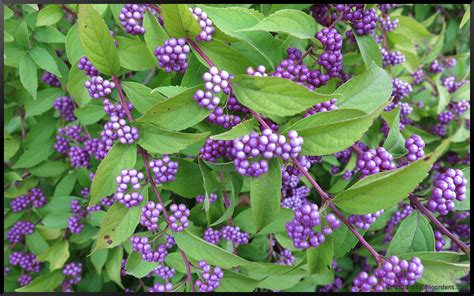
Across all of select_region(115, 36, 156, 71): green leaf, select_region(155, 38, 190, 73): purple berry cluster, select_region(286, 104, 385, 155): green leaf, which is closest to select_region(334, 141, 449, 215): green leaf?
select_region(286, 104, 385, 155): green leaf

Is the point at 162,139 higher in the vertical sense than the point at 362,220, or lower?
higher

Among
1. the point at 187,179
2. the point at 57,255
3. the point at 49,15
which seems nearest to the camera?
the point at 187,179

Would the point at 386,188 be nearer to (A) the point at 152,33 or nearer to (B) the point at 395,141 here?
(B) the point at 395,141

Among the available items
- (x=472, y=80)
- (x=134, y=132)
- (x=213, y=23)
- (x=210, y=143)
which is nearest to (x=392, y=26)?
(x=472, y=80)

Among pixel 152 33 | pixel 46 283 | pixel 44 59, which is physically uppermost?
pixel 152 33

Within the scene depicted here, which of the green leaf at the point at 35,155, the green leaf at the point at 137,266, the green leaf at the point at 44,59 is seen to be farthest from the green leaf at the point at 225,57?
the green leaf at the point at 35,155

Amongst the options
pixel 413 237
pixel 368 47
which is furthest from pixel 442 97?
pixel 413 237

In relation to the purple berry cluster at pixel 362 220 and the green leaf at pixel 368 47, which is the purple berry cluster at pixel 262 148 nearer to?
→ the purple berry cluster at pixel 362 220
